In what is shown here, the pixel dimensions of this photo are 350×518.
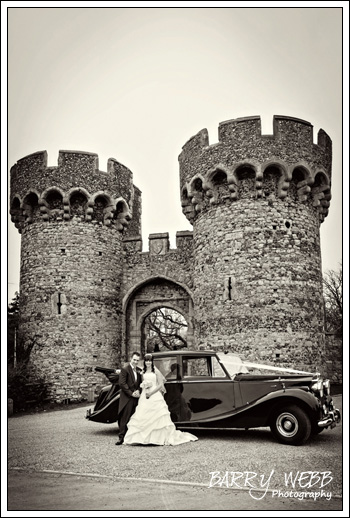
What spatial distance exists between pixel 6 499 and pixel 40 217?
13.4 m

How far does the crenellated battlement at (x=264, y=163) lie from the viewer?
14148 millimetres

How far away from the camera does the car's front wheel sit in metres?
7.09

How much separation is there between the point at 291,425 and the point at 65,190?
11.9 meters

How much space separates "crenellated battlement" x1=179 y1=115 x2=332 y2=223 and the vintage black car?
6679 mm

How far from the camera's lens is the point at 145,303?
17.9 metres

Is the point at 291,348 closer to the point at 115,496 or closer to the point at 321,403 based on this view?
the point at 321,403

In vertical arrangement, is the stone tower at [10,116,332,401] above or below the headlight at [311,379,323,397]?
above

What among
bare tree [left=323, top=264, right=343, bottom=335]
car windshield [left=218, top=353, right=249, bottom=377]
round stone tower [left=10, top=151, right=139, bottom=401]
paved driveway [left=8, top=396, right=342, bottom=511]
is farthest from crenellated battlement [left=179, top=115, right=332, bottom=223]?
bare tree [left=323, top=264, right=343, bottom=335]

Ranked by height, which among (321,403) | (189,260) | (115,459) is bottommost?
(115,459)

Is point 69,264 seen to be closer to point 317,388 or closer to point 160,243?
point 160,243

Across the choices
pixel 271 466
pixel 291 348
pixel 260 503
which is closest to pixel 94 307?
pixel 291 348

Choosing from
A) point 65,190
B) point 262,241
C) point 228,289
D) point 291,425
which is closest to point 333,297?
point 262,241

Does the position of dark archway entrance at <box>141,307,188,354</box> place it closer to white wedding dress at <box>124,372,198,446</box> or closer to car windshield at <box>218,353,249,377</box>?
car windshield at <box>218,353,249,377</box>

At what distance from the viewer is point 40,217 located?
55.8ft
